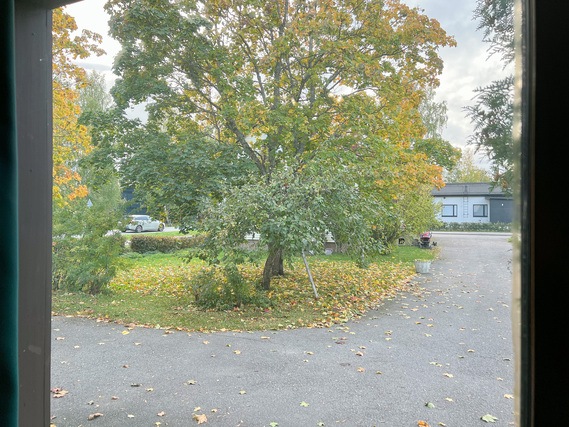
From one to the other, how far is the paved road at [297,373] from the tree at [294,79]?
3.72 feet

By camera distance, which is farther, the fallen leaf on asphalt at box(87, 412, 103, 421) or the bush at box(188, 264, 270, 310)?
the bush at box(188, 264, 270, 310)

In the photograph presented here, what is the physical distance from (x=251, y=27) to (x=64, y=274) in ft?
10.7

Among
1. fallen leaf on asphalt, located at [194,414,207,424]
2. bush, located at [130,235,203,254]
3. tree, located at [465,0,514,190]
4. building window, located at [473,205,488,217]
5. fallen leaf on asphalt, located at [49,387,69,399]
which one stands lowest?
fallen leaf on asphalt, located at [194,414,207,424]

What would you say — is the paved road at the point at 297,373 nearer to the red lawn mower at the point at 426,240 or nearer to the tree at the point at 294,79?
the tree at the point at 294,79

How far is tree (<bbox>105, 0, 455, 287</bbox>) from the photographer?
11.6 feet

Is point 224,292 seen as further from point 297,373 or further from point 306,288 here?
point 297,373

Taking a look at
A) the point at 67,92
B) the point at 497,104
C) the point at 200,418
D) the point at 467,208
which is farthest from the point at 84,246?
the point at 497,104

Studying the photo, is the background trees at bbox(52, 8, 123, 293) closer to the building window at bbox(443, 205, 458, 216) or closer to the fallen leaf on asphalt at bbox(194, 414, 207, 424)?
the fallen leaf on asphalt at bbox(194, 414, 207, 424)

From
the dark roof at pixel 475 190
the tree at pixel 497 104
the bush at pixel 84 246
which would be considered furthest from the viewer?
the bush at pixel 84 246

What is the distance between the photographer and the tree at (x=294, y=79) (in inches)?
139

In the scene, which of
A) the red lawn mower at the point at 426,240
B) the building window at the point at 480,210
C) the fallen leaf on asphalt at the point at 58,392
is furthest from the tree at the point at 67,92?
the red lawn mower at the point at 426,240

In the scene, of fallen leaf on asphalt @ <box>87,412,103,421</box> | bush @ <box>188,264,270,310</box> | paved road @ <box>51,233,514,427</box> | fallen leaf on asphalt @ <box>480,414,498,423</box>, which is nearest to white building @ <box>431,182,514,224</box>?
paved road @ <box>51,233,514,427</box>
